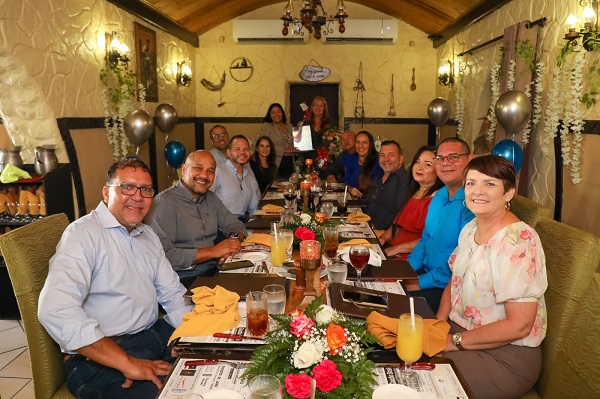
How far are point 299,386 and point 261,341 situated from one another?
46cm

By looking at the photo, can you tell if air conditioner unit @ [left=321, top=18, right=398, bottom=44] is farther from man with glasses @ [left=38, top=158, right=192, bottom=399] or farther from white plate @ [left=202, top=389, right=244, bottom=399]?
white plate @ [left=202, top=389, right=244, bottom=399]

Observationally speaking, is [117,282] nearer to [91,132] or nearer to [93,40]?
[91,132]

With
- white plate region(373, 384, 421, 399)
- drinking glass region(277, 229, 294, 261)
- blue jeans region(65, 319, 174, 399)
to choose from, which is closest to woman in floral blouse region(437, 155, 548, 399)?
white plate region(373, 384, 421, 399)

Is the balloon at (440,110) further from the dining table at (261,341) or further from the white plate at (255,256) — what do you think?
the white plate at (255,256)

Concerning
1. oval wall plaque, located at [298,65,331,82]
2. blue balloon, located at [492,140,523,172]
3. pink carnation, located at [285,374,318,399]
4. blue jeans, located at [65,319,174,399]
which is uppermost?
oval wall plaque, located at [298,65,331,82]

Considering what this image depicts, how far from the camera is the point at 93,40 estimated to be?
517 centimetres

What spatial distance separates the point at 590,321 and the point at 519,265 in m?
0.30

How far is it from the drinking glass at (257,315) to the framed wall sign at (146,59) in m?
5.63

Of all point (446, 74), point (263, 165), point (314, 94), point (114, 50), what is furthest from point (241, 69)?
point (263, 165)

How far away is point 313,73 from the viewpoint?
919 cm

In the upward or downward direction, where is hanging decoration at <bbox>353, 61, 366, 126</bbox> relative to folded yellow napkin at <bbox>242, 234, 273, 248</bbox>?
upward

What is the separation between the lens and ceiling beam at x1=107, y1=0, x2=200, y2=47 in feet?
19.7

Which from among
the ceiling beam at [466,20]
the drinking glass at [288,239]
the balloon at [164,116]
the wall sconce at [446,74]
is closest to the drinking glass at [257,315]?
the drinking glass at [288,239]

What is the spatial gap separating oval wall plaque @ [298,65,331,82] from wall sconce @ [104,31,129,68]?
4152 mm
